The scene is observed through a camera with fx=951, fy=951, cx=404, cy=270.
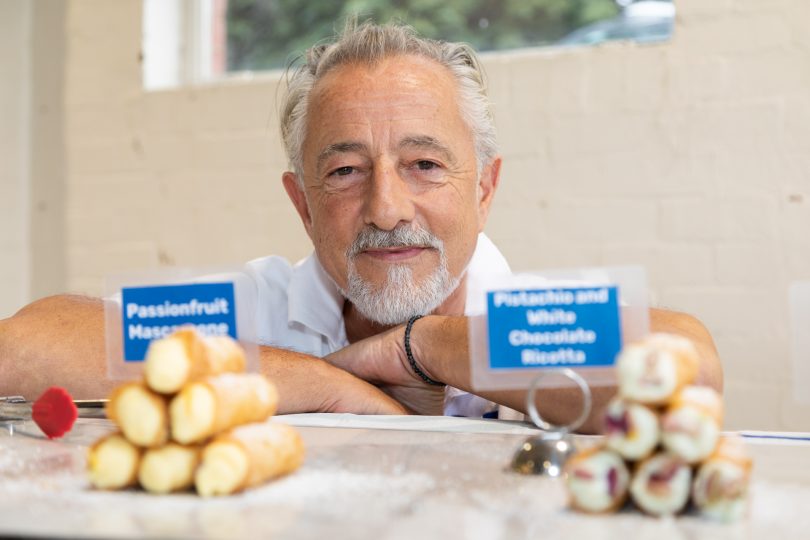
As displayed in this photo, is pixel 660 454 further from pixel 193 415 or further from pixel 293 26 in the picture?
pixel 293 26

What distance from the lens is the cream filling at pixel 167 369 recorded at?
68 cm

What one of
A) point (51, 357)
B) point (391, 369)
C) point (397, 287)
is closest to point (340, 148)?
point (397, 287)

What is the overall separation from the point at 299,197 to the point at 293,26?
115 centimetres

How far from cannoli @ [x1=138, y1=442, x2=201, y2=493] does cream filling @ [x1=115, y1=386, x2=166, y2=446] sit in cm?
1

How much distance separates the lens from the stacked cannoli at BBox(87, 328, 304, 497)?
675 mm

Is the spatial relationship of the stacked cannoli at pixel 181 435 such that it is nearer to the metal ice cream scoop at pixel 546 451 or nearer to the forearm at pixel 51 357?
the metal ice cream scoop at pixel 546 451

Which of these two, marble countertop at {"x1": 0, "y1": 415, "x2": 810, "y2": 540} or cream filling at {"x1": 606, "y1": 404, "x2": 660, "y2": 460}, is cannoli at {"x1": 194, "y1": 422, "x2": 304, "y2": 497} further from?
cream filling at {"x1": 606, "y1": 404, "x2": 660, "y2": 460}

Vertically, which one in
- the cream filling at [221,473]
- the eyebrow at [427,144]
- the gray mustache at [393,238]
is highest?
the eyebrow at [427,144]

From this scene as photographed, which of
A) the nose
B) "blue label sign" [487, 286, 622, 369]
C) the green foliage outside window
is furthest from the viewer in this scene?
the green foliage outside window

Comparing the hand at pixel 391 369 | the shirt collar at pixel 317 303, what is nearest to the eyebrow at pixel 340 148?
the shirt collar at pixel 317 303

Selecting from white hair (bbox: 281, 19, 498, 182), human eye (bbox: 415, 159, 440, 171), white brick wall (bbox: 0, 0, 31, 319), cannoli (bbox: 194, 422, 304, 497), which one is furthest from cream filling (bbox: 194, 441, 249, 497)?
white brick wall (bbox: 0, 0, 31, 319)

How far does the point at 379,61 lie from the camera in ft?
5.33

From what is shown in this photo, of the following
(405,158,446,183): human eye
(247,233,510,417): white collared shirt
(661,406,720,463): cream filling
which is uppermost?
(405,158,446,183): human eye

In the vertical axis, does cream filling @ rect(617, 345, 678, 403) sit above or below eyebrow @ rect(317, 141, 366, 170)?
below
